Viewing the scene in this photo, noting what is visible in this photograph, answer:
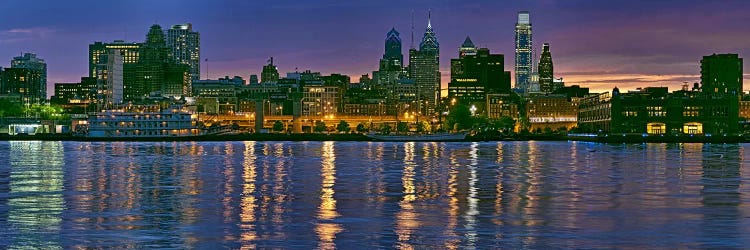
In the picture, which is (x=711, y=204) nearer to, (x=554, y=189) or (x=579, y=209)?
(x=579, y=209)

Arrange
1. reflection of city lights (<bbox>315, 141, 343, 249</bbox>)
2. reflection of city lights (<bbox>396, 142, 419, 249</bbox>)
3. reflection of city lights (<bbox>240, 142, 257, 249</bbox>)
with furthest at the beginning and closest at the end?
reflection of city lights (<bbox>240, 142, 257, 249</bbox>)
reflection of city lights (<bbox>396, 142, 419, 249</bbox>)
reflection of city lights (<bbox>315, 141, 343, 249</bbox>)

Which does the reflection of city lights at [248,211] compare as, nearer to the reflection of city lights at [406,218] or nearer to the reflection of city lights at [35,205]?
the reflection of city lights at [406,218]

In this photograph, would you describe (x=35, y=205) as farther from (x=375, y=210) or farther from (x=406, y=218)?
(x=406, y=218)

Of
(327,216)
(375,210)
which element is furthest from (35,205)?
(375,210)

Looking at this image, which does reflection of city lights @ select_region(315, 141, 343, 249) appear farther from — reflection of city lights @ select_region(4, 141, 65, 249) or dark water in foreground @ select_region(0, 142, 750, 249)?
reflection of city lights @ select_region(4, 141, 65, 249)

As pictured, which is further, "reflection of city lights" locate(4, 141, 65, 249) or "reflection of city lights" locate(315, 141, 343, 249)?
"reflection of city lights" locate(4, 141, 65, 249)

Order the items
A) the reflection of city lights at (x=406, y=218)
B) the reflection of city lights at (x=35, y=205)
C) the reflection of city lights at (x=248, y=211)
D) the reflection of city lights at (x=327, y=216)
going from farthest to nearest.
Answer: the reflection of city lights at (x=35, y=205) < the reflection of city lights at (x=248, y=211) < the reflection of city lights at (x=406, y=218) < the reflection of city lights at (x=327, y=216)

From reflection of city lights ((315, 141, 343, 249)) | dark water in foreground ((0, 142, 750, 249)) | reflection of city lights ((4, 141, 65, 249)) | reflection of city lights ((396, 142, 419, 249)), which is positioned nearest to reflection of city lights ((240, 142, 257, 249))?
dark water in foreground ((0, 142, 750, 249))

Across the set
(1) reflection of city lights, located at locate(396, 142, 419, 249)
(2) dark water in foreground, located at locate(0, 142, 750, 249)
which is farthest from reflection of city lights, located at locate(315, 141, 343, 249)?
(1) reflection of city lights, located at locate(396, 142, 419, 249)

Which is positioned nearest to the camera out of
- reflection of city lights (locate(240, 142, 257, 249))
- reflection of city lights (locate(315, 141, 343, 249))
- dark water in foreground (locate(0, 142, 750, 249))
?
reflection of city lights (locate(315, 141, 343, 249))

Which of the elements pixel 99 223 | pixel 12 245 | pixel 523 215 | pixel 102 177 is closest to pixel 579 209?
pixel 523 215

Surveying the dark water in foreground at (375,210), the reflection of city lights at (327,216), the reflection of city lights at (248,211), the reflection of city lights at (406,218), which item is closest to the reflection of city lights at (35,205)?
the dark water in foreground at (375,210)

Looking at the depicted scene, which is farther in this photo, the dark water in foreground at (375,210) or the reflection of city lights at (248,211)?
the reflection of city lights at (248,211)

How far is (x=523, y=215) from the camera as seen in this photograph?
42.8 m
